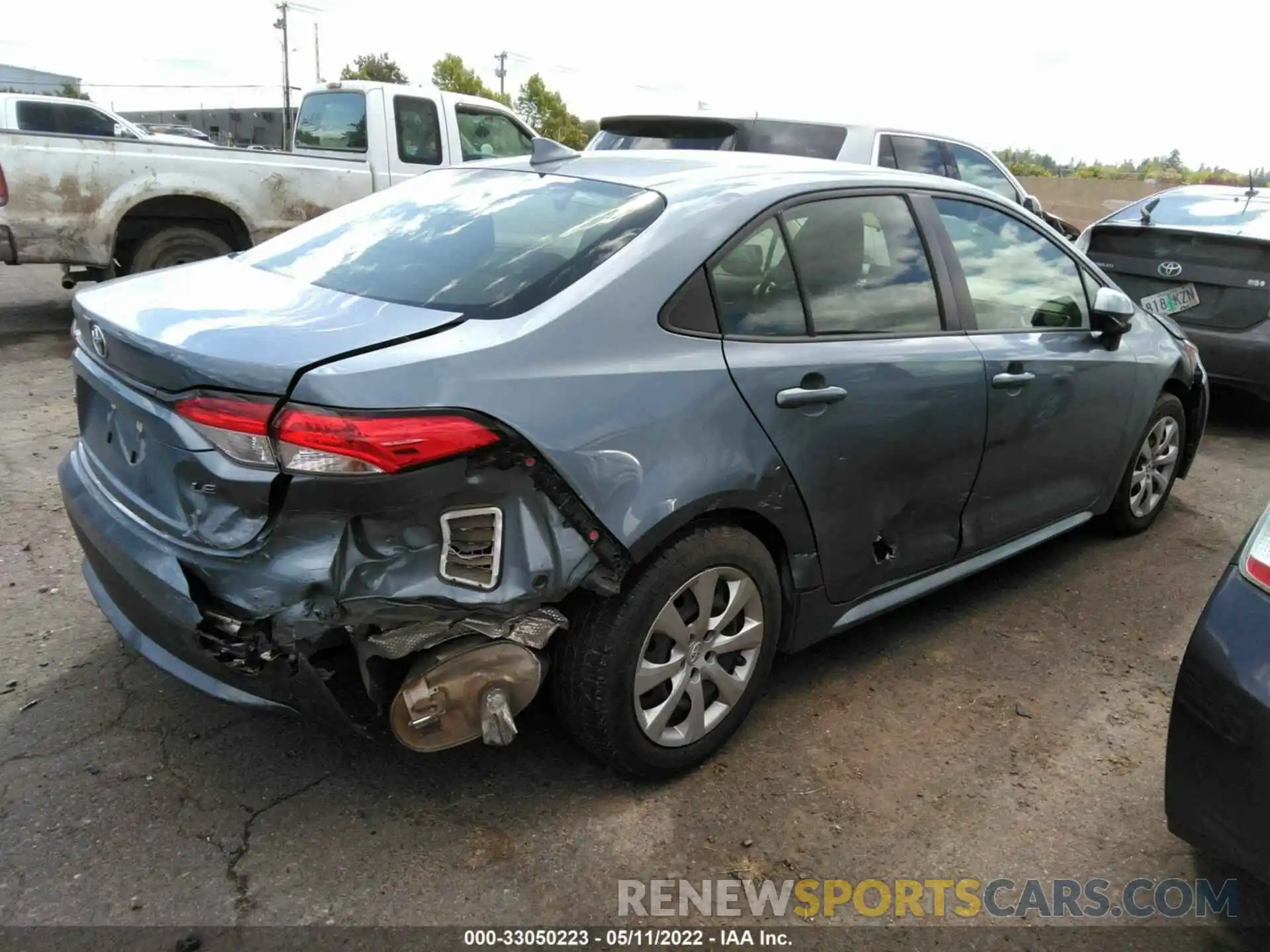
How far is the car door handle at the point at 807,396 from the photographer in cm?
260

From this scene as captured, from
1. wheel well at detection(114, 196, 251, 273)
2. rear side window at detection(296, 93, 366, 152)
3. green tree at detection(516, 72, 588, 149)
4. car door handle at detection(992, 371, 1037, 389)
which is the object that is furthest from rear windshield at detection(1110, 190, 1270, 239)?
green tree at detection(516, 72, 588, 149)

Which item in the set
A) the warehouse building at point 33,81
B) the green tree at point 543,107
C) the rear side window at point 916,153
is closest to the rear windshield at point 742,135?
the rear side window at point 916,153

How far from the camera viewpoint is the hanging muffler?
7.32ft

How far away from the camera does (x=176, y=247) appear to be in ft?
24.4

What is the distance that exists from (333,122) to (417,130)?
86cm

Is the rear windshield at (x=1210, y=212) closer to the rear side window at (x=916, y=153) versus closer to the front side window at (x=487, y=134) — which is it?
the rear side window at (x=916, y=153)

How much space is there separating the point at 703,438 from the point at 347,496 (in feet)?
2.97

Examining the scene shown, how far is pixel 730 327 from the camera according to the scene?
8.48 feet

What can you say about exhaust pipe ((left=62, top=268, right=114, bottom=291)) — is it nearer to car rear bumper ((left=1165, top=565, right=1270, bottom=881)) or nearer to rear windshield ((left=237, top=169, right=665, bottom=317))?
rear windshield ((left=237, top=169, right=665, bottom=317))

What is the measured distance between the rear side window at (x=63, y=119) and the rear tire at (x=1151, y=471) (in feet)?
42.8

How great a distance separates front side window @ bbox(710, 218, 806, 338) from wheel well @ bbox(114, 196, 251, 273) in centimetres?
613

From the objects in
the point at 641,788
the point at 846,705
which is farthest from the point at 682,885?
the point at 846,705

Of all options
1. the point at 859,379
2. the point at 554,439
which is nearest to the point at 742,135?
the point at 859,379

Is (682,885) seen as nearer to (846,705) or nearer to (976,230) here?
(846,705)
